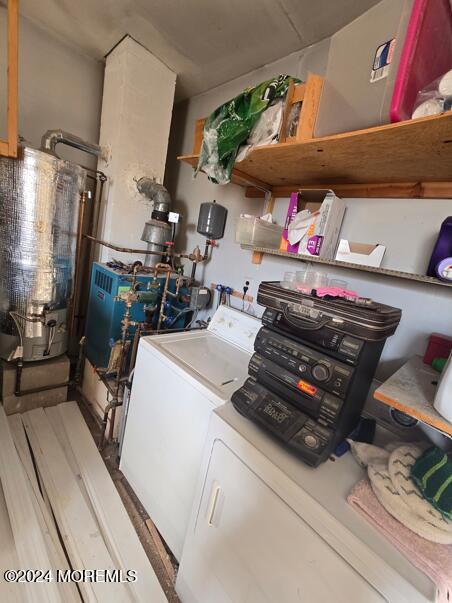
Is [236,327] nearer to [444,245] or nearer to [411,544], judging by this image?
[444,245]

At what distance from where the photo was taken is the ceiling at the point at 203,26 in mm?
1399

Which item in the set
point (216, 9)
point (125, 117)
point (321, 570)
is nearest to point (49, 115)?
point (125, 117)

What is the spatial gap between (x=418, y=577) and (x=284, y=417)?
0.42 metres

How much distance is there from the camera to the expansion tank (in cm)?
157

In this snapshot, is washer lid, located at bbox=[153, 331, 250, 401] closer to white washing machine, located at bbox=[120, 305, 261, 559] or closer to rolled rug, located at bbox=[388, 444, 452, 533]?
white washing machine, located at bbox=[120, 305, 261, 559]

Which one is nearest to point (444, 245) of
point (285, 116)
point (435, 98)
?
point (435, 98)

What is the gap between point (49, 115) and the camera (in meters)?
2.07

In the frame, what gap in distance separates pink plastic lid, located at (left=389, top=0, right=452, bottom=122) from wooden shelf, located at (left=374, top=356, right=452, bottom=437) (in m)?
0.78

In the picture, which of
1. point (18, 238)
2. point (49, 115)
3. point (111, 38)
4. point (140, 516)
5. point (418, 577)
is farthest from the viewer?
point (49, 115)

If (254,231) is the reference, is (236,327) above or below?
below

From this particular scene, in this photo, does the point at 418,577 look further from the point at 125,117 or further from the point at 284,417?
the point at 125,117

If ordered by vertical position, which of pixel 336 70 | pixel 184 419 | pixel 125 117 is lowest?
pixel 184 419

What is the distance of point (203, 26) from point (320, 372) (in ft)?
6.84

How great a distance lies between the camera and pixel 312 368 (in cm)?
85
